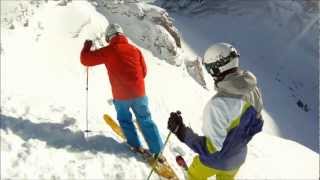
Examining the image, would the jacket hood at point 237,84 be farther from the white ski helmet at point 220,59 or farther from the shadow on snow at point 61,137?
the shadow on snow at point 61,137

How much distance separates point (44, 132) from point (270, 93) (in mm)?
28899

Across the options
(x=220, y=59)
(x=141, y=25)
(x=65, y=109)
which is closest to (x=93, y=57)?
(x=65, y=109)

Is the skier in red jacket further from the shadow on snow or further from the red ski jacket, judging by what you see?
the shadow on snow

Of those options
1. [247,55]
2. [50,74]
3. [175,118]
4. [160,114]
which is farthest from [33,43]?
[247,55]

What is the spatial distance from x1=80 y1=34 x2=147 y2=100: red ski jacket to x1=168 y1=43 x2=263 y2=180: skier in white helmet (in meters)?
2.30

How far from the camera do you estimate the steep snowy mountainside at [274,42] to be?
116 ft

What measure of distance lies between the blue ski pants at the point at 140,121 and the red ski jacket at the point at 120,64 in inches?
5.3

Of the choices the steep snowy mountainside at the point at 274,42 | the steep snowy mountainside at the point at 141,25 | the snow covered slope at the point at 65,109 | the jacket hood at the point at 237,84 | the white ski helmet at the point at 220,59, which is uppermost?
the white ski helmet at the point at 220,59

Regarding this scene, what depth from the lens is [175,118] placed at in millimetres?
7914

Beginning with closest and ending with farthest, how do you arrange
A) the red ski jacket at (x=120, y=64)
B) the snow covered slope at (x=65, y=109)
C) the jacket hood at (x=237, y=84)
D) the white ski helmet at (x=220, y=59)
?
the jacket hood at (x=237, y=84), the white ski helmet at (x=220, y=59), the snow covered slope at (x=65, y=109), the red ski jacket at (x=120, y=64)

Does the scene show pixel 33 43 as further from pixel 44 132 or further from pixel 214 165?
pixel 214 165

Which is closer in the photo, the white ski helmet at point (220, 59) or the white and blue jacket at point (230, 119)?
the white and blue jacket at point (230, 119)

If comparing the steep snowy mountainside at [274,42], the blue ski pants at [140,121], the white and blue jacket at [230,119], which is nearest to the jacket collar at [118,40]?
the blue ski pants at [140,121]

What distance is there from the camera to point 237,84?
23.4ft
